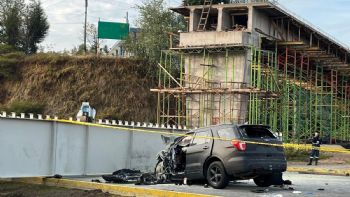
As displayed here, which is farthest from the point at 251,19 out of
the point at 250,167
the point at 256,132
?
the point at 250,167

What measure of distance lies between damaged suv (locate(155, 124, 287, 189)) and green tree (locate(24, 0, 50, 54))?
45.5 metres

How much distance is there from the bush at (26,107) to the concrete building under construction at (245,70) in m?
9.96

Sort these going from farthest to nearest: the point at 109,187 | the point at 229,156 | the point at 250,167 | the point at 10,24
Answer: the point at 10,24 < the point at 109,187 < the point at 229,156 < the point at 250,167

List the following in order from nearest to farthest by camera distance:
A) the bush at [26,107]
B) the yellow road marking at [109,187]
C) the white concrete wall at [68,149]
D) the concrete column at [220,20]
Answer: the yellow road marking at [109,187] < the white concrete wall at [68,149] < the concrete column at [220,20] < the bush at [26,107]

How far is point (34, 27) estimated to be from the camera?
190ft

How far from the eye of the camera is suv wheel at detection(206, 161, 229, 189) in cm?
1345

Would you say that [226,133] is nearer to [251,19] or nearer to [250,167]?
[250,167]

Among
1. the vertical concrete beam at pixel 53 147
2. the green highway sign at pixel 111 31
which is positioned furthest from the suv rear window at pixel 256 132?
the green highway sign at pixel 111 31

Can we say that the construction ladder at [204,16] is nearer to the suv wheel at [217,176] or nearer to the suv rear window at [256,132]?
the suv rear window at [256,132]

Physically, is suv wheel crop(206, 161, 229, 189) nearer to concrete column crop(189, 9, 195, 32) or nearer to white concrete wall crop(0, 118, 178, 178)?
white concrete wall crop(0, 118, 178, 178)

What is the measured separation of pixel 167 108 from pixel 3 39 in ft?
76.2

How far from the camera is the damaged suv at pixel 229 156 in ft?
42.9

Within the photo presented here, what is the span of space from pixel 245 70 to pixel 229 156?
23.8 m

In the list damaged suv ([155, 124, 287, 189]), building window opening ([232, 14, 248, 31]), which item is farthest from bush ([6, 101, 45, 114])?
damaged suv ([155, 124, 287, 189])
